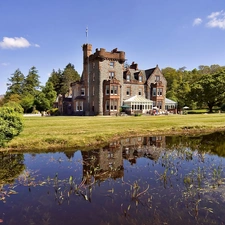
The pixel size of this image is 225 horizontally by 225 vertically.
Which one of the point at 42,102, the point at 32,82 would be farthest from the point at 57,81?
the point at 42,102

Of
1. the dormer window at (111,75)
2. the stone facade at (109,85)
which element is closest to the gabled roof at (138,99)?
the stone facade at (109,85)

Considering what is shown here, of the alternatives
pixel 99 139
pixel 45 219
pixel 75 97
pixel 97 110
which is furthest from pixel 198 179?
pixel 75 97

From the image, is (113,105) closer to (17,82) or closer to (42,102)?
(42,102)

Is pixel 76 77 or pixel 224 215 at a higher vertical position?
pixel 76 77

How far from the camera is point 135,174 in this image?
9.73 m

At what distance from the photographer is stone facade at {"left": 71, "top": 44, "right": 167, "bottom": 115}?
44.7 metres

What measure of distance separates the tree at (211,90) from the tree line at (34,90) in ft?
122

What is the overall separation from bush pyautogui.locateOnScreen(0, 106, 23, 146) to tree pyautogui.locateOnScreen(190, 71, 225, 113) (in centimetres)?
4956

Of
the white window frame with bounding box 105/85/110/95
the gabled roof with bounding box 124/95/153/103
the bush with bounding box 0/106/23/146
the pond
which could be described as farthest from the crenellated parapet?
the pond

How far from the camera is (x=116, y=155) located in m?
13.2

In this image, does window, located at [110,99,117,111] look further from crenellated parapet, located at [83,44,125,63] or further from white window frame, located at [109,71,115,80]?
crenellated parapet, located at [83,44,125,63]

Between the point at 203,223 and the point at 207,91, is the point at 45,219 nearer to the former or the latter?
the point at 203,223

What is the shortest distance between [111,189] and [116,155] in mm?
5201

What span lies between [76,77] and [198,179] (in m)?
98.5
